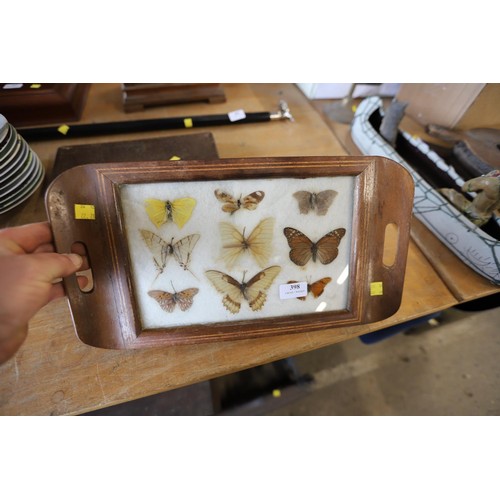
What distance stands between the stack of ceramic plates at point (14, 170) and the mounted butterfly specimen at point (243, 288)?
59cm

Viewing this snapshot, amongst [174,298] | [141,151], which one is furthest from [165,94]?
[174,298]

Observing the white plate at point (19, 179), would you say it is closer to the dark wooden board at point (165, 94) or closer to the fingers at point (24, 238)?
the fingers at point (24, 238)

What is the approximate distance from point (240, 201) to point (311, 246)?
0.18 metres

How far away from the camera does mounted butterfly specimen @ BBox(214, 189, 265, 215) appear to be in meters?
0.58

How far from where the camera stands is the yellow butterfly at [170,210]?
22.2 inches

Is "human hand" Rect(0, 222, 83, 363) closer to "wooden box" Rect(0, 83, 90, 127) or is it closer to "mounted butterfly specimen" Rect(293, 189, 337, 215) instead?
"mounted butterfly specimen" Rect(293, 189, 337, 215)

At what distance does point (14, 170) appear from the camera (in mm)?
750

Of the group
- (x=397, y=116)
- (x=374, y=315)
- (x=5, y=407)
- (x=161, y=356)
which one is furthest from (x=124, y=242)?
(x=397, y=116)

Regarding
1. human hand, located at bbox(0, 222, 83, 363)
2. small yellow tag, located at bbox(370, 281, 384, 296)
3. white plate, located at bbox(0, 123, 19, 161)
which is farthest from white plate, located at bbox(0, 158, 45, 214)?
small yellow tag, located at bbox(370, 281, 384, 296)

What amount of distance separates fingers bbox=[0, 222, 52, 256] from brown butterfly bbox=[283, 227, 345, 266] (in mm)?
474

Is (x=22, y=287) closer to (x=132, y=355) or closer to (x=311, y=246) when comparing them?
(x=132, y=355)

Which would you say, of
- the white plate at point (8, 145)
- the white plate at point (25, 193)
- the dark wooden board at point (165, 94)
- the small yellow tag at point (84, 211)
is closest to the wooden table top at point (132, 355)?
the white plate at point (25, 193)

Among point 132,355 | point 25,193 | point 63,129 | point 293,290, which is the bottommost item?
point 132,355

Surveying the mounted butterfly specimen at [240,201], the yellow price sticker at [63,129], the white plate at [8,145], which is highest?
the white plate at [8,145]
